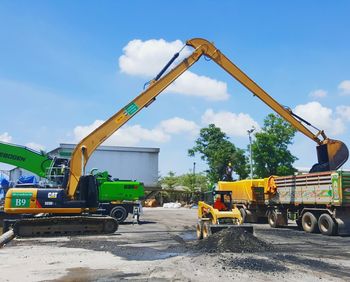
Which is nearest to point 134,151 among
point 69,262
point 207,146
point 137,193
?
point 207,146

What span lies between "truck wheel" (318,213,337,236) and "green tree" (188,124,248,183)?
33.3 m

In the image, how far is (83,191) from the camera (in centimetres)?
1872

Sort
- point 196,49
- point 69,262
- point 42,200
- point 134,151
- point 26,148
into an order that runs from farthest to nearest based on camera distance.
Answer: point 134,151
point 196,49
point 26,148
point 42,200
point 69,262

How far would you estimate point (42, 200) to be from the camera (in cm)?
1798

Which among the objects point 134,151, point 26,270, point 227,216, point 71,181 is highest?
point 134,151

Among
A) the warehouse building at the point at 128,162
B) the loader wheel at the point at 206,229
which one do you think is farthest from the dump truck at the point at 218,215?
the warehouse building at the point at 128,162

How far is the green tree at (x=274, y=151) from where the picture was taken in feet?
156

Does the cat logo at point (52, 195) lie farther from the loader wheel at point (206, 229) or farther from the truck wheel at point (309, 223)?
the truck wheel at point (309, 223)

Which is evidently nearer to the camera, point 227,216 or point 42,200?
point 227,216

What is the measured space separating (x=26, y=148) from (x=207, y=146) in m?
40.2

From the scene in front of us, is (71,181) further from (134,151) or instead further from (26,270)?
(134,151)

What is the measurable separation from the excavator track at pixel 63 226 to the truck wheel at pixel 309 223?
929cm

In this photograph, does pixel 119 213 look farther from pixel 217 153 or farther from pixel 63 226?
pixel 217 153

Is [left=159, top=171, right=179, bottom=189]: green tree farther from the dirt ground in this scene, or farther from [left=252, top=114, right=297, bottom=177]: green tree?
the dirt ground
